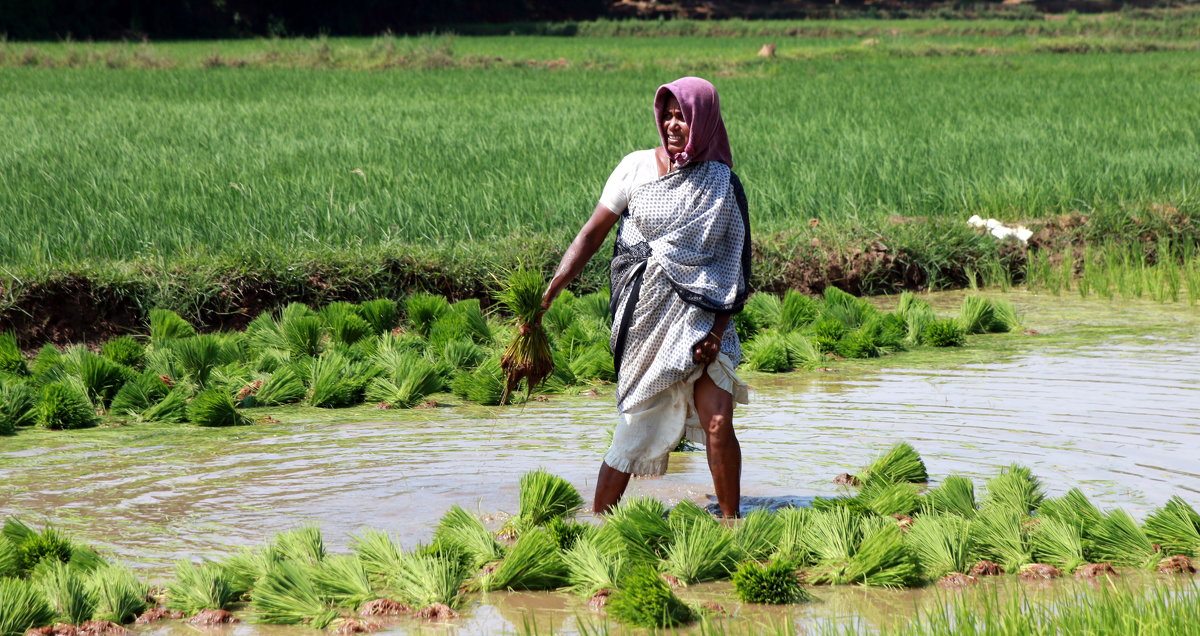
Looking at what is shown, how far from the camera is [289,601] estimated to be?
2.69 metres

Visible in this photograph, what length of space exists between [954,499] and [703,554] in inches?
31.3

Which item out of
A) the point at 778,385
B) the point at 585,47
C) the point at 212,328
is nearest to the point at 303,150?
the point at 212,328

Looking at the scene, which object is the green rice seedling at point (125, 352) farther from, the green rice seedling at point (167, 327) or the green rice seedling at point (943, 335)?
the green rice seedling at point (943, 335)

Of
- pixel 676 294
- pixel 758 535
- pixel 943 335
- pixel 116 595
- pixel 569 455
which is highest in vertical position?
pixel 676 294

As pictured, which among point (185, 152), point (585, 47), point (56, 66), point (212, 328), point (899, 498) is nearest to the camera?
point (899, 498)

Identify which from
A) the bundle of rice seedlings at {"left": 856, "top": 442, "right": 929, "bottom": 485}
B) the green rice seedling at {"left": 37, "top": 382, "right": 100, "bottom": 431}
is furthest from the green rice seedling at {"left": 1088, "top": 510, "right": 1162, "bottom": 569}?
the green rice seedling at {"left": 37, "top": 382, "right": 100, "bottom": 431}

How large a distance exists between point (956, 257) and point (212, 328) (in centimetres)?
421

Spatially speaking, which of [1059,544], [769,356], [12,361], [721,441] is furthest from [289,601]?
[769,356]

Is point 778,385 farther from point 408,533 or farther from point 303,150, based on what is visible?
point 303,150

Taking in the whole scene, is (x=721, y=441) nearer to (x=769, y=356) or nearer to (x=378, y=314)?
(x=769, y=356)

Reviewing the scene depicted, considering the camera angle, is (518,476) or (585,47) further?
(585,47)

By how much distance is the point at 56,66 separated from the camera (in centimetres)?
2084

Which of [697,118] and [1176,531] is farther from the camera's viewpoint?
[697,118]

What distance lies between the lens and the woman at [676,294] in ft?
11.0
